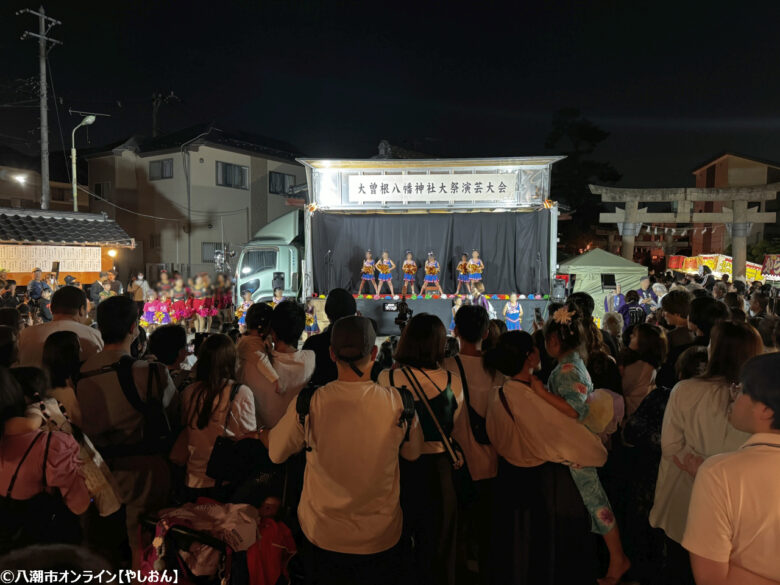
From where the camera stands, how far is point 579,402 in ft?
7.39

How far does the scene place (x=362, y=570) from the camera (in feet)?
6.22

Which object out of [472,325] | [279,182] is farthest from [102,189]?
[472,325]

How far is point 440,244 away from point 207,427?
40.7 ft

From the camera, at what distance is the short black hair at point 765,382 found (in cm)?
125

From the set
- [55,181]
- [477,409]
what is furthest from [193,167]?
[477,409]

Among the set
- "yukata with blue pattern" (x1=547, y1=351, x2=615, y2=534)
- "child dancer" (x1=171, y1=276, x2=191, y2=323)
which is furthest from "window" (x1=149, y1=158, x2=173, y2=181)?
"yukata with blue pattern" (x1=547, y1=351, x2=615, y2=534)

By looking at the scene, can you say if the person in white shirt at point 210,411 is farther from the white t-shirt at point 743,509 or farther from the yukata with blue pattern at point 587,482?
the white t-shirt at point 743,509

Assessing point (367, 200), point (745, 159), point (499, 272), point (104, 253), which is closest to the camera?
point (367, 200)

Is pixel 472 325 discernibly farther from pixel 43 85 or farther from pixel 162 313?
pixel 43 85

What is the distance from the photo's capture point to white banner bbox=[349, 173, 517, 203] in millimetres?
11594

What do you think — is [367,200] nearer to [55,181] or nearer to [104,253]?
[104,253]

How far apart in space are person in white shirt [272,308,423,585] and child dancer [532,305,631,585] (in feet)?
2.55

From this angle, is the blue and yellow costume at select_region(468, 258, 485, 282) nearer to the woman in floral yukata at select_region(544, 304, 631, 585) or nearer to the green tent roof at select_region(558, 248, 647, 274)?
the green tent roof at select_region(558, 248, 647, 274)

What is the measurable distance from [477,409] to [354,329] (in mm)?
931
